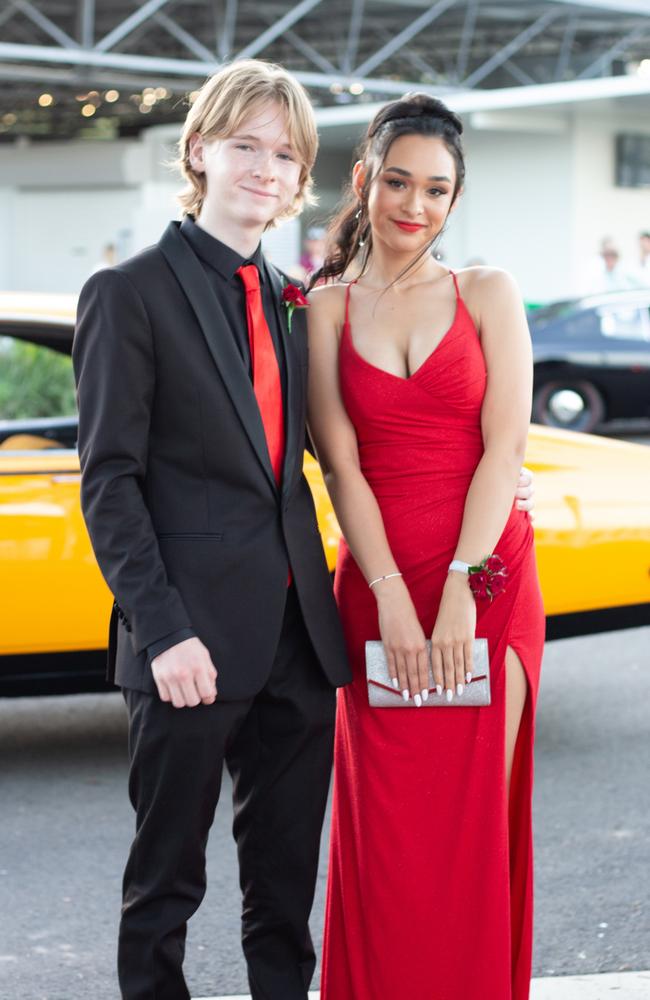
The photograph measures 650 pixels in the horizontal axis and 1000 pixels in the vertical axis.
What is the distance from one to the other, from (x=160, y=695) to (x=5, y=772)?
8.94 feet

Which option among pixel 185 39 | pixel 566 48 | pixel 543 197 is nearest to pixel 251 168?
pixel 185 39

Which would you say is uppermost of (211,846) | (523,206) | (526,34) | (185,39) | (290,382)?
(526,34)

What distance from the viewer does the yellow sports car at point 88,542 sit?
4691mm

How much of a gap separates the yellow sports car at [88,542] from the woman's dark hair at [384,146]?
5.91ft

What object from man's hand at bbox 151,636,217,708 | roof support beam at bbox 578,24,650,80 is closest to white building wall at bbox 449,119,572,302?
roof support beam at bbox 578,24,650,80

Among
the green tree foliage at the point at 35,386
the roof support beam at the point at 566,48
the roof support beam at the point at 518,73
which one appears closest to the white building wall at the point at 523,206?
the roof support beam at the point at 566,48

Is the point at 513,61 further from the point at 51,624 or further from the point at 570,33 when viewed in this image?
the point at 51,624

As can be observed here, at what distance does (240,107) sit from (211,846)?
252 cm

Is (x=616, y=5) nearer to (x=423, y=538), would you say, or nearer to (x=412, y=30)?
(x=412, y=30)

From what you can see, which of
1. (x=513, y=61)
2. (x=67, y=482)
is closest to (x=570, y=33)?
(x=513, y=61)

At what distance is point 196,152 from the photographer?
9.07 ft

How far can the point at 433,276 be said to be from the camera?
295 centimetres

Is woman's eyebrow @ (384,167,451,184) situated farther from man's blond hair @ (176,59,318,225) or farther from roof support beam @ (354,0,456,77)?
roof support beam @ (354,0,456,77)

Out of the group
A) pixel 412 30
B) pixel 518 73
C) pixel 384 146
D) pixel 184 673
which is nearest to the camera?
pixel 184 673
